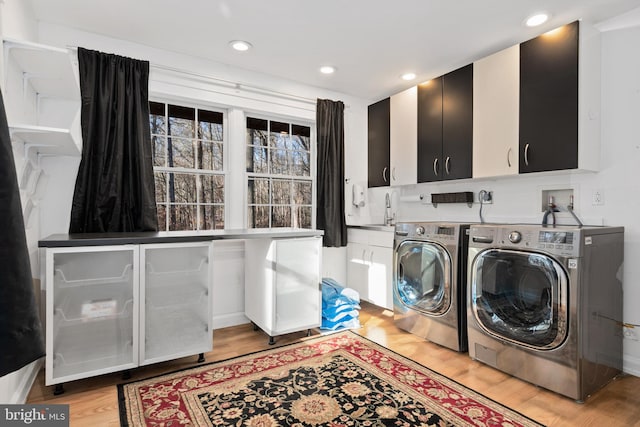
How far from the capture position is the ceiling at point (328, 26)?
2.25m

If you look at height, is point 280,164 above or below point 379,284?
above

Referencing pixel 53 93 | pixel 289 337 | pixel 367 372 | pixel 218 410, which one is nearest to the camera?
pixel 218 410

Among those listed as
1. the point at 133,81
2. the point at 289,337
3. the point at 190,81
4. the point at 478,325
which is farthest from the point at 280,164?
the point at 478,325

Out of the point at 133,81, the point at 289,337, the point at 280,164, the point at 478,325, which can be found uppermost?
the point at 133,81

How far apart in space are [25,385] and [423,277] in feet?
8.97

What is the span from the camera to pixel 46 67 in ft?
6.54

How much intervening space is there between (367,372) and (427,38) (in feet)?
8.23

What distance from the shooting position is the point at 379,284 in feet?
11.5

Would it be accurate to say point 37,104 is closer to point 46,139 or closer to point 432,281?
point 46,139

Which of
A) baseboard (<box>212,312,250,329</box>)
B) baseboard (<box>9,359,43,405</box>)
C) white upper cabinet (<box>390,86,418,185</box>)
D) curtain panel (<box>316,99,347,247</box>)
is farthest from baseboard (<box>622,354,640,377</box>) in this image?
baseboard (<box>9,359,43,405</box>)

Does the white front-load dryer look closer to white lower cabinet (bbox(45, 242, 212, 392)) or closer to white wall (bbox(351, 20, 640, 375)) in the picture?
white wall (bbox(351, 20, 640, 375))

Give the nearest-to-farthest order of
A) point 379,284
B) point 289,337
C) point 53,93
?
point 53,93 → point 289,337 → point 379,284

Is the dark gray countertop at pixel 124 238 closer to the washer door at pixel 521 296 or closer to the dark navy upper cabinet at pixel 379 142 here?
the washer door at pixel 521 296

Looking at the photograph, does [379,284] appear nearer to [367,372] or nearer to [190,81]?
[367,372]
